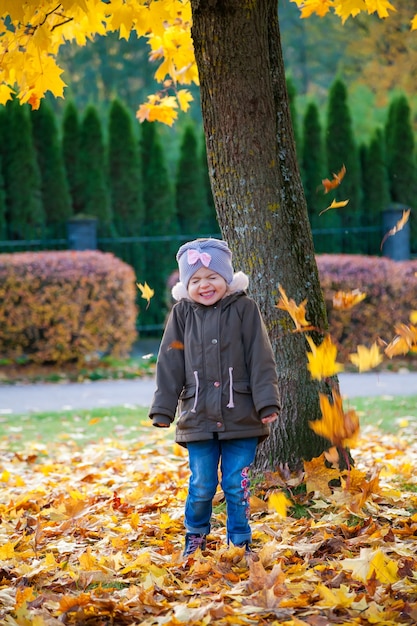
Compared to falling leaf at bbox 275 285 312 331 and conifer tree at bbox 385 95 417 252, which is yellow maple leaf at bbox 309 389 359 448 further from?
conifer tree at bbox 385 95 417 252

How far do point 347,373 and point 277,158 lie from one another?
664 centimetres

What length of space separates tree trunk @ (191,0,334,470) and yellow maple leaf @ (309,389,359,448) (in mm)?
78

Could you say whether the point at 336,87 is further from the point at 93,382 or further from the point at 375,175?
the point at 93,382

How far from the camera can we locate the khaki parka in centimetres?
343

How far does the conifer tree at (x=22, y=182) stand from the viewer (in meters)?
12.7

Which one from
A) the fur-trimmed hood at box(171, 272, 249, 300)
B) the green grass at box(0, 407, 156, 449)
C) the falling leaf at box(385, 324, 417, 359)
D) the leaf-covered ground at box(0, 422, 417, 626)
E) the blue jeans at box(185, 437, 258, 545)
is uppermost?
the fur-trimmed hood at box(171, 272, 249, 300)

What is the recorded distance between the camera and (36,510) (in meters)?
4.57

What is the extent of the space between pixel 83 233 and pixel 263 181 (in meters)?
8.72

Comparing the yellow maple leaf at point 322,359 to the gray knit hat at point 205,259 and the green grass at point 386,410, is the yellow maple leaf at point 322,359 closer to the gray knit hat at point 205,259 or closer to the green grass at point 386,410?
the gray knit hat at point 205,259

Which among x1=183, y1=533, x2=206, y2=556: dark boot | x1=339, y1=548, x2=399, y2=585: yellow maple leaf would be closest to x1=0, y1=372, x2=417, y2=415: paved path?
x1=183, y1=533, x2=206, y2=556: dark boot

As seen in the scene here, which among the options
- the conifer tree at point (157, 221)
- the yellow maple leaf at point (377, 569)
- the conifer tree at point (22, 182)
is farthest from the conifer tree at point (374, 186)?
the yellow maple leaf at point (377, 569)

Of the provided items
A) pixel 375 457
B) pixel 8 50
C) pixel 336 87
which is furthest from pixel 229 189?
pixel 336 87

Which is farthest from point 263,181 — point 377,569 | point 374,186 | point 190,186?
point 374,186

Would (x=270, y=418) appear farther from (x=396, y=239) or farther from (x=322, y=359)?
(x=396, y=239)
